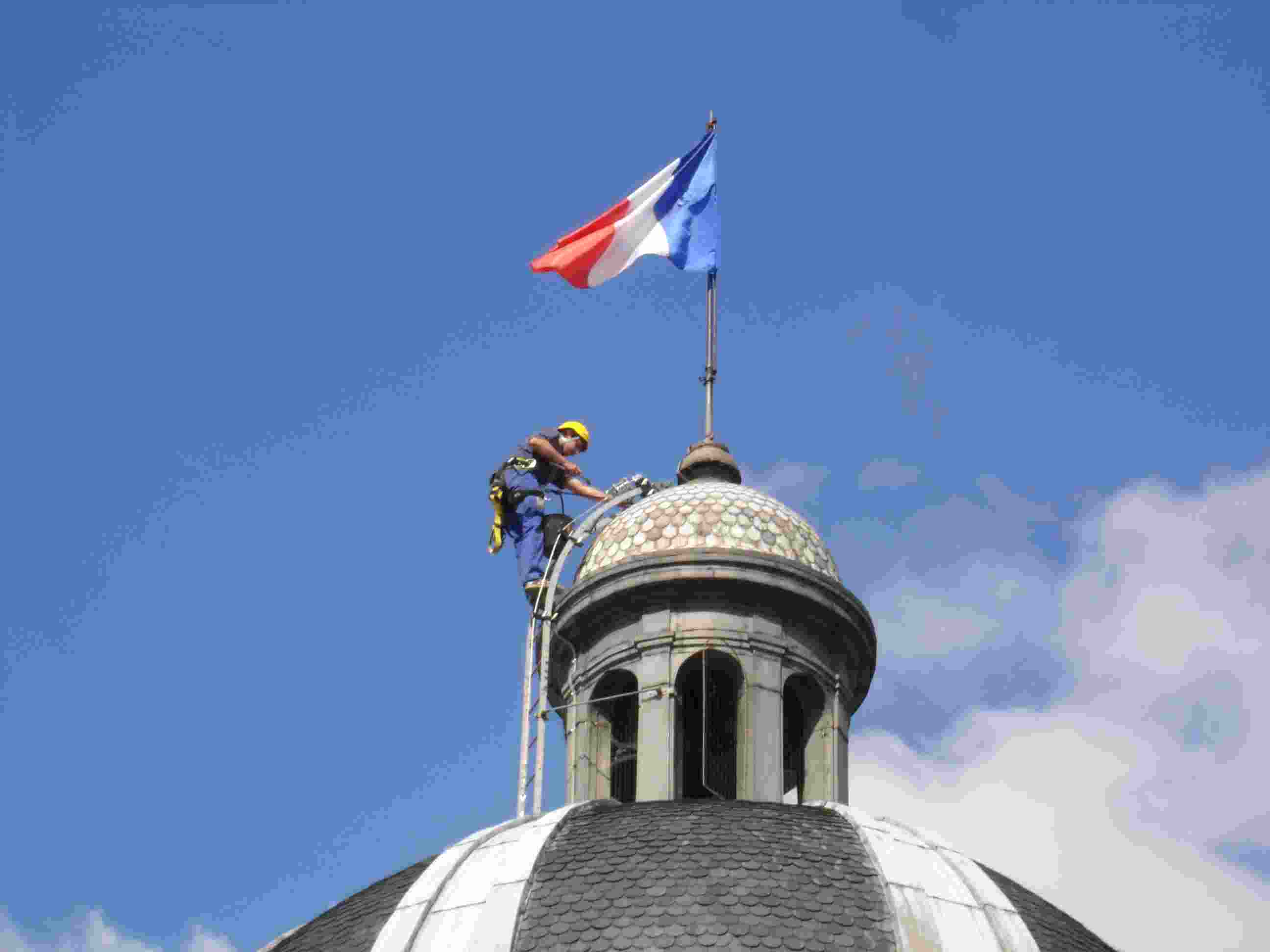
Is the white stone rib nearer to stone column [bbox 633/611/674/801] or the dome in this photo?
the dome

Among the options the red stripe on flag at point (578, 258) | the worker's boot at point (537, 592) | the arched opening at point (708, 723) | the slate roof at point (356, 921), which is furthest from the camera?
the red stripe on flag at point (578, 258)

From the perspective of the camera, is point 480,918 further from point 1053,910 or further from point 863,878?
point 1053,910

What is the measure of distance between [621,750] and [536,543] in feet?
9.61

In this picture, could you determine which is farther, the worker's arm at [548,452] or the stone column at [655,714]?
the worker's arm at [548,452]

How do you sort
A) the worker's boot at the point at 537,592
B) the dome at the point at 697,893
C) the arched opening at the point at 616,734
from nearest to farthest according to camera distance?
the dome at the point at 697,893
the arched opening at the point at 616,734
the worker's boot at the point at 537,592

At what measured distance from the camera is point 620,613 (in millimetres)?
39094

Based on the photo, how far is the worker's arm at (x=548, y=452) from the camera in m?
40.8

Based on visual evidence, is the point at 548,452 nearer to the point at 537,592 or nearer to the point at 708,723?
the point at 537,592

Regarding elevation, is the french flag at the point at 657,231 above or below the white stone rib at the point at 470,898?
above

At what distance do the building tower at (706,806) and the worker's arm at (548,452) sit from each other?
3.40 ft

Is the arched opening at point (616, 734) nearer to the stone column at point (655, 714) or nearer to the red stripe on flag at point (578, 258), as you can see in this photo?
the stone column at point (655, 714)

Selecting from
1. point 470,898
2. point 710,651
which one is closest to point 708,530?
point 710,651

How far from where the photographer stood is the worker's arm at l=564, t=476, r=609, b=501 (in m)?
40.8

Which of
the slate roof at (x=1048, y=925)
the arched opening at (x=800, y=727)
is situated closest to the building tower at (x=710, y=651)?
the arched opening at (x=800, y=727)
